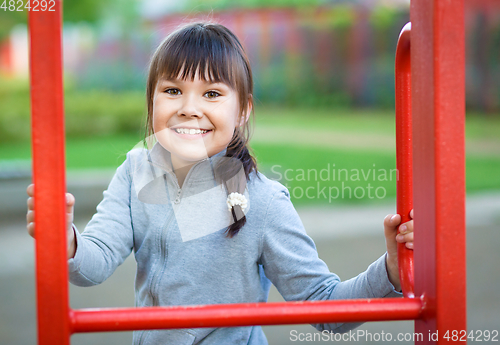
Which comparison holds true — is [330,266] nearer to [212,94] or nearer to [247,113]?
[247,113]

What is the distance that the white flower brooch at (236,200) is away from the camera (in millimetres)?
1102

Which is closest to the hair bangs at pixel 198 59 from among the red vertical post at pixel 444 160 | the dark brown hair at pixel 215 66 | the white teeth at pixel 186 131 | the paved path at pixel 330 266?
the dark brown hair at pixel 215 66

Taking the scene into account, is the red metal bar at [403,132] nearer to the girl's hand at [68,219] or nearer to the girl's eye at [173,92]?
the girl's eye at [173,92]

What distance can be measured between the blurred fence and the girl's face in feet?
32.7

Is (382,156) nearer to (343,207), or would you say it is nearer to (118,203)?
(343,207)

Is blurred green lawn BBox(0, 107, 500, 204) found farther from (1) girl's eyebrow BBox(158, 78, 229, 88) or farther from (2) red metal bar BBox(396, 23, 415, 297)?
(2) red metal bar BBox(396, 23, 415, 297)

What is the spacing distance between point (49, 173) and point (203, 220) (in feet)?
1.51

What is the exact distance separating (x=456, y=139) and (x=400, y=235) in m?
0.28

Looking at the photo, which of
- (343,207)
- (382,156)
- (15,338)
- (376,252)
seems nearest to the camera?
(15,338)

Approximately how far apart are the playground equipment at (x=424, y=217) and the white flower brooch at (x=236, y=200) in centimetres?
36

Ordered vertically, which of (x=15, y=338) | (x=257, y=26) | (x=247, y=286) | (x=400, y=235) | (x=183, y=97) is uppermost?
(x=257, y=26)

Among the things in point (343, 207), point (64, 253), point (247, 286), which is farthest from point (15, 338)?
point (343, 207)

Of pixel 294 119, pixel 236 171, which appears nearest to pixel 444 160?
pixel 236 171

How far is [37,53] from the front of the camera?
0.71 m
